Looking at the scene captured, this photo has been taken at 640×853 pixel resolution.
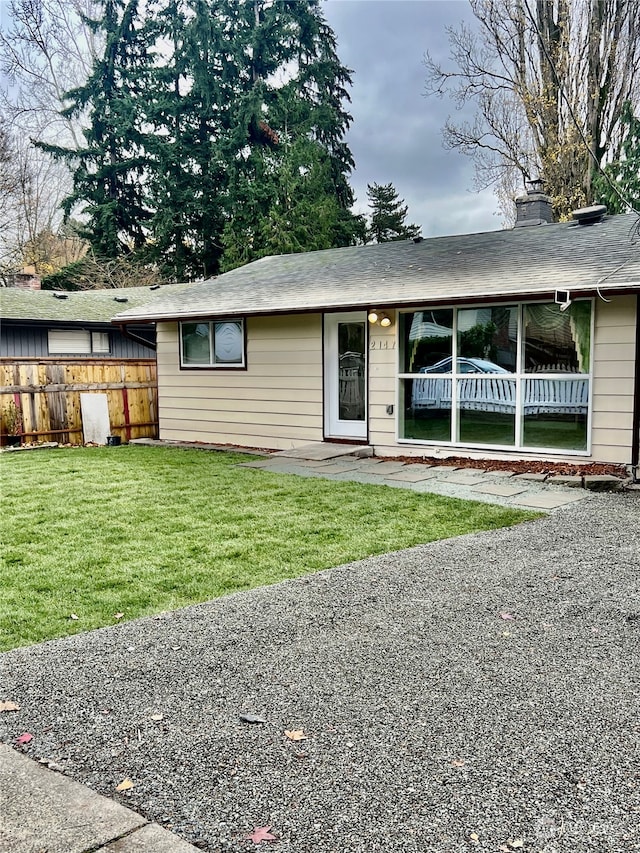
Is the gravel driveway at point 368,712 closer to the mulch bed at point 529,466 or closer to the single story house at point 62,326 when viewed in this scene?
the mulch bed at point 529,466

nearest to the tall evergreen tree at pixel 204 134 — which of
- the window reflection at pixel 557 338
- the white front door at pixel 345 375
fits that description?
the white front door at pixel 345 375

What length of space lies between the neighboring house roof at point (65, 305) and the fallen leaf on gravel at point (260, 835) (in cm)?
1388

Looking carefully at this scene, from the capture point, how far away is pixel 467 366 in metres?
8.91

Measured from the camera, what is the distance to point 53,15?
2694cm

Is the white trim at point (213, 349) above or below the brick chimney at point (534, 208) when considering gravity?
below

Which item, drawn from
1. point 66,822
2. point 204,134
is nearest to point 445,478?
point 66,822

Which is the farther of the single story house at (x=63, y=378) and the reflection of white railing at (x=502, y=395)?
the single story house at (x=63, y=378)

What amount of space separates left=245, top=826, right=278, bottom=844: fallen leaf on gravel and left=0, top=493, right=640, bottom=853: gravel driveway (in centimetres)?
3

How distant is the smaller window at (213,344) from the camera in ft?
37.1

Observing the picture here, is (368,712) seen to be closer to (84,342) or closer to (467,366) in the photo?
(467,366)

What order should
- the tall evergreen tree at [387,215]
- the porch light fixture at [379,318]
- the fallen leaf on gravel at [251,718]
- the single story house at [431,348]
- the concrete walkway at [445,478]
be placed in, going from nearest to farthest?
the fallen leaf on gravel at [251,718], the concrete walkway at [445,478], the single story house at [431,348], the porch light fixture at [379,318], the tall evergreen tree at [387,215]

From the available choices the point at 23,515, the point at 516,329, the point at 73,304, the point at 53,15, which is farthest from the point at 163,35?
the point at 23,515

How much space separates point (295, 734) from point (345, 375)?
7895 mm

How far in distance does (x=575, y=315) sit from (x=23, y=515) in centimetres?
642
